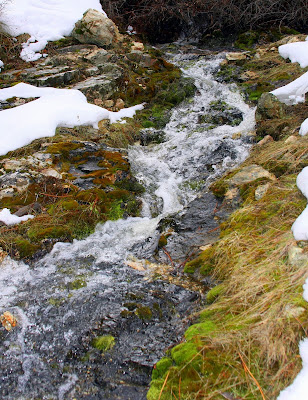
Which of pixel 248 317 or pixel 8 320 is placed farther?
pixel 8 320

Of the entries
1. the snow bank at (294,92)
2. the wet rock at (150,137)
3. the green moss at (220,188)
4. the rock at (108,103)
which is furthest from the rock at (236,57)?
the green moss at (220,188)

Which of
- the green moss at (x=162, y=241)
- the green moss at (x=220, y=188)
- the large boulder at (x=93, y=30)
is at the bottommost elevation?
the green moss at (x=162, y=241)

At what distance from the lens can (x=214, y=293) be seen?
8.26 ft

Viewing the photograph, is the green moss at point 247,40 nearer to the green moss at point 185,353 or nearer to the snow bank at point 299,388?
the green moss at point 185,353

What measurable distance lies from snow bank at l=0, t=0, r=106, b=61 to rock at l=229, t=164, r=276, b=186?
26.2ft

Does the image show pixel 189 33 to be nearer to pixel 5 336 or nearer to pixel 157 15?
pixel 157 15

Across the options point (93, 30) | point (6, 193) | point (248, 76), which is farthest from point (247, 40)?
point (6, 193)

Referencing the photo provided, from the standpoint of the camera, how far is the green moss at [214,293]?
2488mm

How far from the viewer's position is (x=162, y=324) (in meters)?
2.53

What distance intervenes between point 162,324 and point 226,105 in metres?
6.61

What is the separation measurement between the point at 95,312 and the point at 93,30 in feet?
33.3

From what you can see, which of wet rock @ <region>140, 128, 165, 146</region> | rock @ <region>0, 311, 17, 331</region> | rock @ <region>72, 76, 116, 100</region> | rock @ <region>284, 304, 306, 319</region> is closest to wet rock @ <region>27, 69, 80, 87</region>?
rock @ <region>72, 76, 116, 100</region>

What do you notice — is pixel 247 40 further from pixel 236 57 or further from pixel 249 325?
pixel 249 325

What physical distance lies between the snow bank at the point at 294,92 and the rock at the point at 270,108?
1.00 feet
